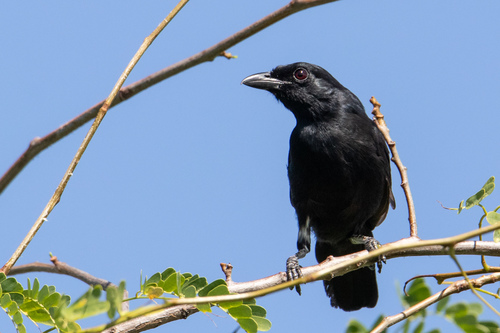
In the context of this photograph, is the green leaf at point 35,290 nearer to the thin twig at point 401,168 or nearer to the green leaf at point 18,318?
the green leaf at point 18,318

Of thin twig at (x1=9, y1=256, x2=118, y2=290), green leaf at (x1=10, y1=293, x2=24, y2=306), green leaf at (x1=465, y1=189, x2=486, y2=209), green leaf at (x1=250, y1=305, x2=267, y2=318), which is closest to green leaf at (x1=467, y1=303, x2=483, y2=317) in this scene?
green leaf at (x1=250, y1=305, x2=267, y2=318)

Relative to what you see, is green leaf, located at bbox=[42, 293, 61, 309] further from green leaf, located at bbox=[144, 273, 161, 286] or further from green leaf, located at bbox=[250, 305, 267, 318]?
green leaf, located at bbox=[250, 305, 267, 318]

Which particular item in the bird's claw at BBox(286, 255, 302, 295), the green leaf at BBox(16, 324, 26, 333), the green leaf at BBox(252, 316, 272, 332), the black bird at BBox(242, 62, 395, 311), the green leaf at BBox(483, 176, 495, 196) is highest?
the black bird at BBox(242, 62, 395, 311)

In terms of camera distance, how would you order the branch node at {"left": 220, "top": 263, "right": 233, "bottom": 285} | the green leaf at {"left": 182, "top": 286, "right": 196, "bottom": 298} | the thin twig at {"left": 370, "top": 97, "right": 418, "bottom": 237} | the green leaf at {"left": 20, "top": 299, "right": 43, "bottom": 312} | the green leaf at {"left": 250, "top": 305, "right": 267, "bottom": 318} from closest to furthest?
the green leaf at {"left": 20, "top": 299, "right": 43, "bottom": 312}, the green leaf at {"left": 182, "top": 286, "right": 196, "bottom": 298}, the green leaf at {"left": 250, "top": 305, "right": 267, "bottom": 318}, the branch node at {"left": 220, "top": 263, "right": 233, "bottom": 285}, the thin twig at {"left": 370, "top": 97, "right": 418, "bottom": 237}

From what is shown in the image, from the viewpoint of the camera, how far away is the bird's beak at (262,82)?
6.17m

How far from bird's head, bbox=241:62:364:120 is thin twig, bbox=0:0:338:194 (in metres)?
2.44

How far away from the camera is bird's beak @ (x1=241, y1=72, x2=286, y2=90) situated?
617cm

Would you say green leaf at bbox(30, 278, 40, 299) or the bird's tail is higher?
the bird's tail

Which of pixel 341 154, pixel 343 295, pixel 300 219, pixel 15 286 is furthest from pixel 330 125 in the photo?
pixel 15 286

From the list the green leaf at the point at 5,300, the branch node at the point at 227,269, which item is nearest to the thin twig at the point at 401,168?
the branch node at the point at 227,269

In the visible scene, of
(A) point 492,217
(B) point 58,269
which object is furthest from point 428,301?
(B) point 58,269

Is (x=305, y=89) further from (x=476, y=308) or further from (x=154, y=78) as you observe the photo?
(x=476, y=308)

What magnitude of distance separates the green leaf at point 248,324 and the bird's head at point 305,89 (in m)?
3.17

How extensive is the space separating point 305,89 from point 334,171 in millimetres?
1000
